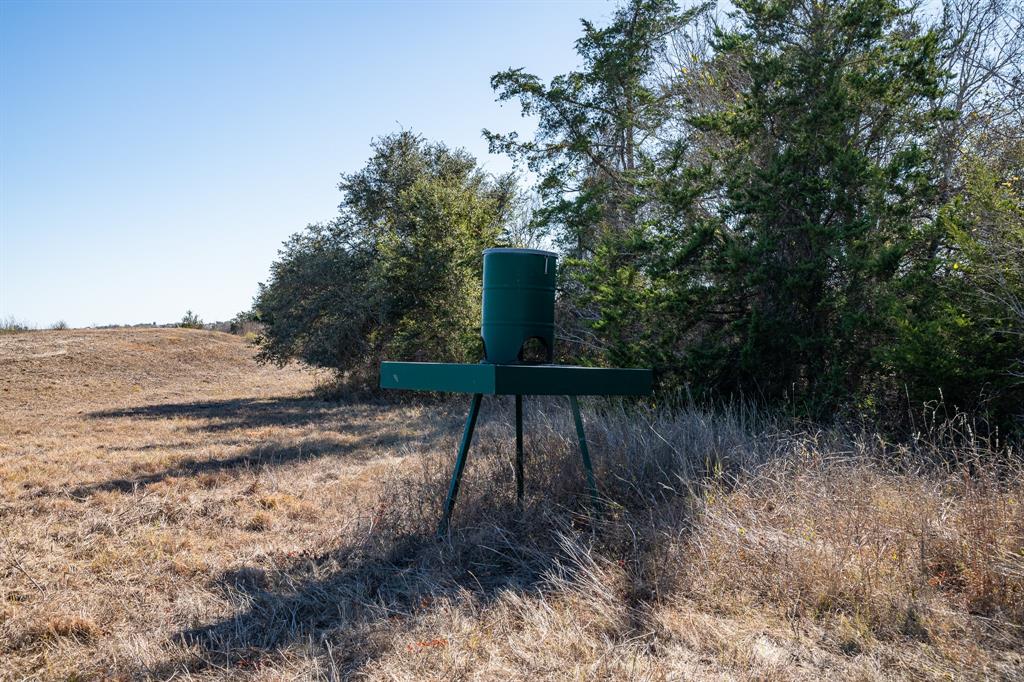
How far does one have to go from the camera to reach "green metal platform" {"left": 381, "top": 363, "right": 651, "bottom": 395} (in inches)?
182

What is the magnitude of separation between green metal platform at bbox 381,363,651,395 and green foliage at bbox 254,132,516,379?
10328mm

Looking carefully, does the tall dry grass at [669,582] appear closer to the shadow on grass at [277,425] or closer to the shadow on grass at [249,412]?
the shadow on grass at [277,425]

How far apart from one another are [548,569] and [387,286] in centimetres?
1408

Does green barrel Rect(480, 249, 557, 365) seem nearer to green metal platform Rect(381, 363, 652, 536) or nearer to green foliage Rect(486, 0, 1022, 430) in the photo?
green metal platform Rect(381, 363, 652, 536)

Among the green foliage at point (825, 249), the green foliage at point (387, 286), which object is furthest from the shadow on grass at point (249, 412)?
the green foliage at point (825, 249)

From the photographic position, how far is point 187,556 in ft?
18.1

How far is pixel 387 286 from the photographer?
58.4ft

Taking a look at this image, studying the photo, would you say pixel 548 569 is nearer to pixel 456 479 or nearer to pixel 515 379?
pixel 515 379

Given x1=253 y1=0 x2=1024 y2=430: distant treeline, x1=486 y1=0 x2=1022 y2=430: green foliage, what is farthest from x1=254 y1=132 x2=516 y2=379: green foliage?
x1=486 y1=0 x2=1022 y2=430: green foliage

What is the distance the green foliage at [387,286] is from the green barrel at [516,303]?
10.3m

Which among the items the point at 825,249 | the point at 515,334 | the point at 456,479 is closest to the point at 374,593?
the point at 456,479

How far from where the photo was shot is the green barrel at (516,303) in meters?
5.34

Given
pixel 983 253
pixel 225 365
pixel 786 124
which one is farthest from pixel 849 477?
pixel 225 365

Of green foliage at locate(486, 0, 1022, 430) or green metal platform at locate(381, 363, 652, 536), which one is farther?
green foliage at locate(486, 0, 1022, 430)
